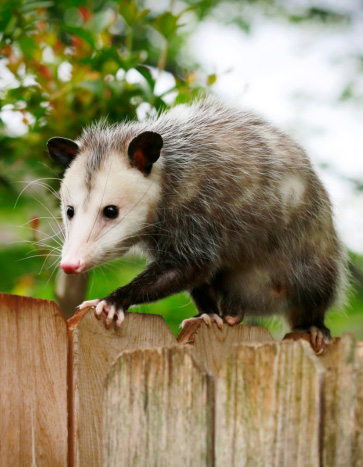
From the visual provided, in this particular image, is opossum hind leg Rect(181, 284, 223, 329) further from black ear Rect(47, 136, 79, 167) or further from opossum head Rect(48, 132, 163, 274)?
black ear Rect(47, 136, 79, 167)

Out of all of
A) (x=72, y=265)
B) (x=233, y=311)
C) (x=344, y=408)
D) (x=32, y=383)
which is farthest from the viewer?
(x=233, y=311)

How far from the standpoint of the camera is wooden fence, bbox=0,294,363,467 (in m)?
1.02

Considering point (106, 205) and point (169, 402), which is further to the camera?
point (106, 205)

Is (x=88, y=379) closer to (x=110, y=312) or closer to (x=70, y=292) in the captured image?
(x=110, y=312)

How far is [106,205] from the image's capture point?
1.96m

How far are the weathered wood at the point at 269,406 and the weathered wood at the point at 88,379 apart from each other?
1.36 feet

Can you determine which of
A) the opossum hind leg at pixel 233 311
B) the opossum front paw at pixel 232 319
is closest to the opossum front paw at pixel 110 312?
the opossum front paw at pixel 232 319

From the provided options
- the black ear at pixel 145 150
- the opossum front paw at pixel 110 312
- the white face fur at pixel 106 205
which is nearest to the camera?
the opossum front paw at pixel 110 312

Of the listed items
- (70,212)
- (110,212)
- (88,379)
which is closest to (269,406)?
(88,379)

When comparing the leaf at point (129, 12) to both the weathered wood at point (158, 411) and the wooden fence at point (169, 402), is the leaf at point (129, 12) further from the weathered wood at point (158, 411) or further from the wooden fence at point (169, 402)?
the weathered wood at point (158, 411)

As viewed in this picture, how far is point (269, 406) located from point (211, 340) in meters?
0.71

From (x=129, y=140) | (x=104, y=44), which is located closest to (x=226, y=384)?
(x=129, y=140)

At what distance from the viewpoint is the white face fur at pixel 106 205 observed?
187cm

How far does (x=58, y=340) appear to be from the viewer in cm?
137
